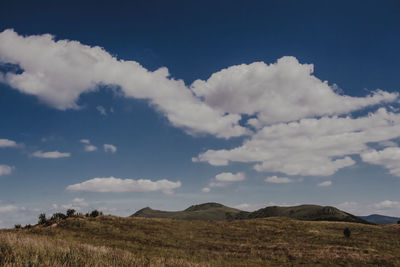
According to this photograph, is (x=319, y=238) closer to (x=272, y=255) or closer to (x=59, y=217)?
(x=272, y=255)

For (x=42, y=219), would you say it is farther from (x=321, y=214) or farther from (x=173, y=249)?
(x=321, y=214)

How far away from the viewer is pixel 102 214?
2124 inches

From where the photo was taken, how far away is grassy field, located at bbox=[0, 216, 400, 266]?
924 centimetres

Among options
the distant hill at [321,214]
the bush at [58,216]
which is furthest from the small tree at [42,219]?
the distant hill at [321,214]

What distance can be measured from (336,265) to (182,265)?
18.0 m

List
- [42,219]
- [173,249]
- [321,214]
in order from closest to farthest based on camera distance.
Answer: [173,249] < [42,219] < [321,214]

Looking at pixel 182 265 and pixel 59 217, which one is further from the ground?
pixel 182 265

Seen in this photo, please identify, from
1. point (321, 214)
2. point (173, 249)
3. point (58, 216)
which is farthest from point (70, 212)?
point (321, 214)

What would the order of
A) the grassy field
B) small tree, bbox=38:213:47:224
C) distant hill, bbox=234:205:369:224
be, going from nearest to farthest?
the grassy field, small tree, bbox=38:213:47:224, distant hill, bbox=234:205:369:224

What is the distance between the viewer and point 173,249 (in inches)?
1000

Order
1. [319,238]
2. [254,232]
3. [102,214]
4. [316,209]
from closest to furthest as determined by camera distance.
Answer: [319,238]
[254,232]
[102,214]
[316,209]

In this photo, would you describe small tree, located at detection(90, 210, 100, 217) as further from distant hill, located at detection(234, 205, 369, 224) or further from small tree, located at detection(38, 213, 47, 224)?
distant hill, located at detection(234, 205, 369, 224)

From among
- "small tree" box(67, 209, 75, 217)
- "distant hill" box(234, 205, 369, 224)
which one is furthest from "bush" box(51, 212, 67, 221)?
"distant hill" box(234, 205, 369, 224)

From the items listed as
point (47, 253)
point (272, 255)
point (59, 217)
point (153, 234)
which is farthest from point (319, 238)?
point (59, 217)
